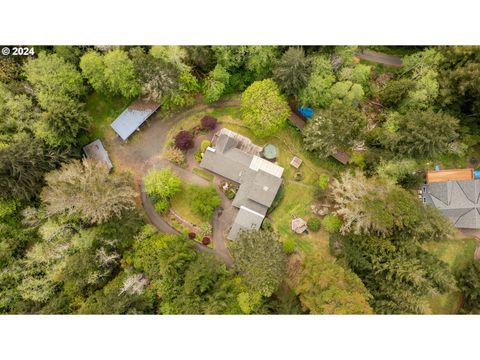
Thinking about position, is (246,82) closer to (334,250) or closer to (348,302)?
(334,250)

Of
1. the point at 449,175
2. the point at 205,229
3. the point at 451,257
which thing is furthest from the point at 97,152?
the point at 451,257

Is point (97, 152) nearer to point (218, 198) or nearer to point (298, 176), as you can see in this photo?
point (218, 198)

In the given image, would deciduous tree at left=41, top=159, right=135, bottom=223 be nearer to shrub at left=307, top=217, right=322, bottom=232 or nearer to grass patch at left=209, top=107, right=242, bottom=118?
grass patch at left=209, top=107, right=242, bottom=118

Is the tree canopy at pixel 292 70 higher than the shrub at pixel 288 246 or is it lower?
higher

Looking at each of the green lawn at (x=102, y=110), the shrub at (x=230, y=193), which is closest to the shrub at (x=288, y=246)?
the shrub at (x=230, y=193)

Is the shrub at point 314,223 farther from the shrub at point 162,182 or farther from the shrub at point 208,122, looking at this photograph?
the shrub at point 208,122

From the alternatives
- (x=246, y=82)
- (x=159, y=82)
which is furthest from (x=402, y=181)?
(x=159, y=82)
